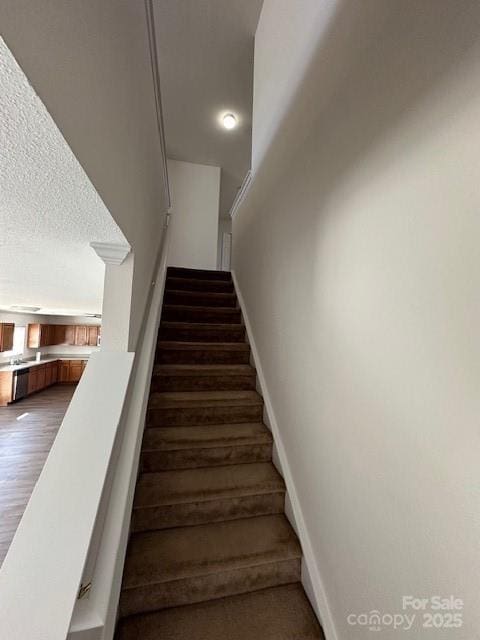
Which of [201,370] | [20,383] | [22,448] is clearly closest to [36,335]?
[20,383]

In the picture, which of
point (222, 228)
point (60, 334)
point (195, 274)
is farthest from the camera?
point (60, 334)

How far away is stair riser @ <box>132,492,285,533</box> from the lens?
4.89ft

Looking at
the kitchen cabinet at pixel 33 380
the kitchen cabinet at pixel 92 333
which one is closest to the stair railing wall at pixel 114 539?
the kitchen cabinet at pixel 33 380

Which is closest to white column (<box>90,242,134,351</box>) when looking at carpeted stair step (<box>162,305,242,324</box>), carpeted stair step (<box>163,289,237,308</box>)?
carpeted stair step (<box>162,305,242,324</box>)

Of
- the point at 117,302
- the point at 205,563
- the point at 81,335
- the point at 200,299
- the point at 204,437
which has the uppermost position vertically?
the point at 200,299

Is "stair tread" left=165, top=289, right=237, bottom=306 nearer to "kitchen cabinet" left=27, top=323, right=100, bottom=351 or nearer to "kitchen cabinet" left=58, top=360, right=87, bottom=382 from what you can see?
"kitchen cabinet" left=27, top=323, right=100, bottom=351

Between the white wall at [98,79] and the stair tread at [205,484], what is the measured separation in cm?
89

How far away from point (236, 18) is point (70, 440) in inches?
150

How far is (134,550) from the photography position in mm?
1378

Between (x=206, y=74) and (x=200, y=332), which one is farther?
(x=206, y=74)

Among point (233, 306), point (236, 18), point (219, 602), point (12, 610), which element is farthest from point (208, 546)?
point (236, 18)

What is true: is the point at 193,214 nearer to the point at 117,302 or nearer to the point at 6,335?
the point at 117,302

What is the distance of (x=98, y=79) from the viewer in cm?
77

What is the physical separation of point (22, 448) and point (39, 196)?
5430 millimetres
